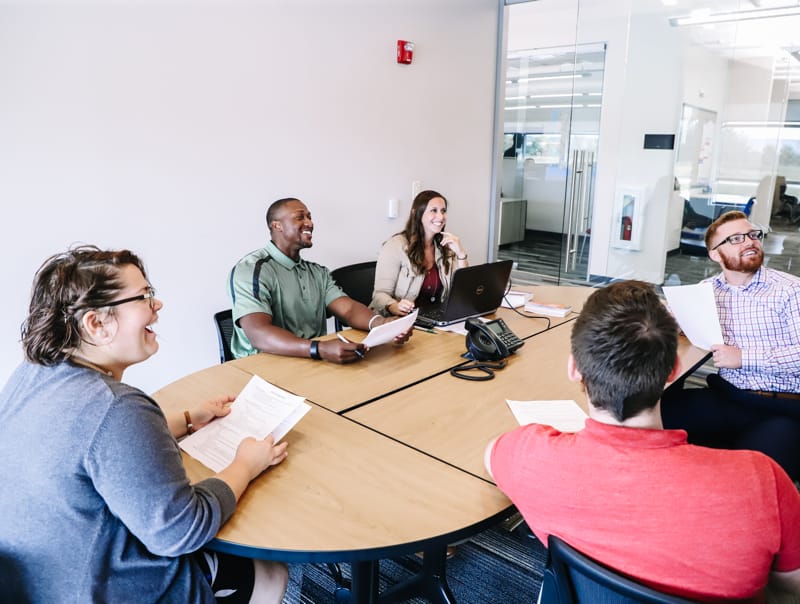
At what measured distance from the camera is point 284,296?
2578 mm

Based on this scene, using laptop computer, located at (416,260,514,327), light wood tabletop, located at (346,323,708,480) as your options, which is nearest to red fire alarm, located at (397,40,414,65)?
laptop computer, located at (416,260,514,327)

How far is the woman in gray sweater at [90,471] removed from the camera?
1.08m

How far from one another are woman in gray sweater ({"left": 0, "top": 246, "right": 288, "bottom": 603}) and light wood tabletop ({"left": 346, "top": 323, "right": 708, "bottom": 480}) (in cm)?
55

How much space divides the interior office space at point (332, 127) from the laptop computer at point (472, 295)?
123cm

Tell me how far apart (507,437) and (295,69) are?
2.71 m

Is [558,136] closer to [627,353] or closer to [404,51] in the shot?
[404,51]

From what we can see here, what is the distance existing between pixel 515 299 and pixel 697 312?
3.11 feet

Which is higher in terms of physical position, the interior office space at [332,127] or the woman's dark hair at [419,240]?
the interior office space at [332,127]

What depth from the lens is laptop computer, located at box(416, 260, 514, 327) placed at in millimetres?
2508

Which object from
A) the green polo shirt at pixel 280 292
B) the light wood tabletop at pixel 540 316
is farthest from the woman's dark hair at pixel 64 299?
the light wood tabletop at pixel 540 316

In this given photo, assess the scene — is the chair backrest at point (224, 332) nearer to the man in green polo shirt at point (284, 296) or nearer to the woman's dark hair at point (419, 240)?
the man in green polo shirt at point (284, 296)

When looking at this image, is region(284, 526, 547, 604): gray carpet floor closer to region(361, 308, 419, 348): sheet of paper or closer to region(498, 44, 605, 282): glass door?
region(361, 308, 419, 348): sheet of paper

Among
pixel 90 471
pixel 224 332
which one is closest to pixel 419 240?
pixel 224 332

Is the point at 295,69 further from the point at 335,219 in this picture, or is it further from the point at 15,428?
the point at 15,428
